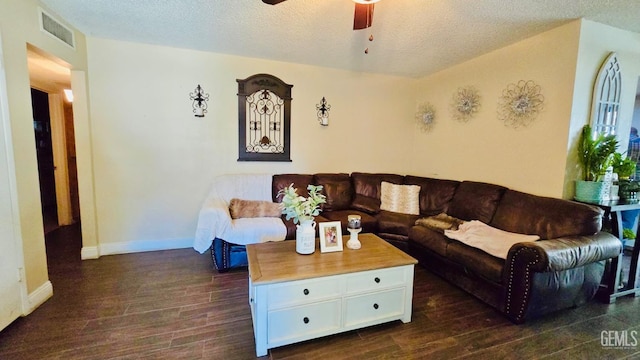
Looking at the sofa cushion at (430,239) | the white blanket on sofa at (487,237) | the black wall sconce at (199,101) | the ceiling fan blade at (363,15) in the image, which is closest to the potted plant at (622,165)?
the white blanket on sofa at (487,237)

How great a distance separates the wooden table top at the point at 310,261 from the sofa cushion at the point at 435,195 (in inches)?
62.2

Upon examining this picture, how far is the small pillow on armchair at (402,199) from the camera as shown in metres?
3.72

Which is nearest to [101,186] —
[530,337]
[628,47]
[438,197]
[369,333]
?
[369,333]

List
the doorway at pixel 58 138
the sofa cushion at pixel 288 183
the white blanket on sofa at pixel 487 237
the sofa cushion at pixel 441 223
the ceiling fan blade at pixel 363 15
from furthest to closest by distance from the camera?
1. the doorway at pixel 58 138
2. the sofa cushion at pixel 288 183
3. the sofa cushion at pixel 441 223
4. the white blanket on sofa at pixel 487 237
5. the ceiling fan blade at pixel 363 15

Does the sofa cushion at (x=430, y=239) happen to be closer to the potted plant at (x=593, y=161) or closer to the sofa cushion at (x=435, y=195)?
the sofa cushion at (x=435, y=195)

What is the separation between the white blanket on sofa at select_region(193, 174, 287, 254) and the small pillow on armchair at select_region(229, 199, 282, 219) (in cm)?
9

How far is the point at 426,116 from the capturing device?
431 cm

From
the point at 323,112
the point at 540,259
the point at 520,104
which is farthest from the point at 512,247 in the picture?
the point at 323,112

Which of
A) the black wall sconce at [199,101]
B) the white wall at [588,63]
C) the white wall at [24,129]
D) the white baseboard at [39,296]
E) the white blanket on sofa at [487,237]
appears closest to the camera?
the white wall at [24,129]

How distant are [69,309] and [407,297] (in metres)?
2.67

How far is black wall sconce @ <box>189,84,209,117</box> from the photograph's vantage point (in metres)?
3.47

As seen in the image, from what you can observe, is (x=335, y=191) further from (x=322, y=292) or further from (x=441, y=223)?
(x=322, y=292)

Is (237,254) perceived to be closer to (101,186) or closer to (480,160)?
(101,186)

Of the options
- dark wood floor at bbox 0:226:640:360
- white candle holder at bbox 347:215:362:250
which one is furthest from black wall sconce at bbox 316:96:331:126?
dark wood floor at bbox 0:226:640:360
